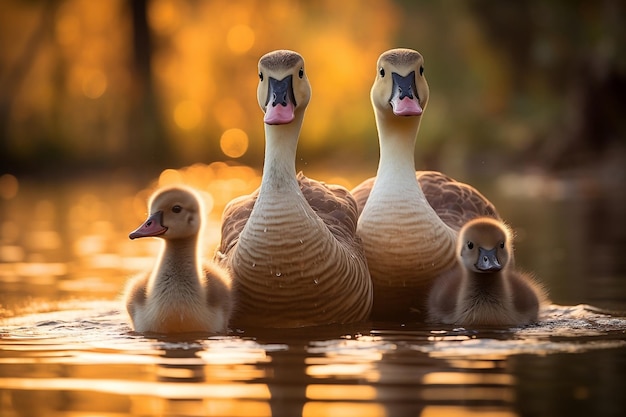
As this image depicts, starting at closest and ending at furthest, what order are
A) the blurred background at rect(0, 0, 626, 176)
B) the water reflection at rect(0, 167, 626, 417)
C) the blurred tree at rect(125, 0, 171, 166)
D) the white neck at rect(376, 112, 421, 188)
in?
1. the water reflection at rect(0, 167, 626, 417)
2. the white neck at rect(376, 112, 421, 188)
3. the blurred background at rect(0, 0, 626, 176)
4. the blurred tree at rect(125, 0, 171, 166)

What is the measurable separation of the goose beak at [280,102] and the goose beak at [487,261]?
1367mm

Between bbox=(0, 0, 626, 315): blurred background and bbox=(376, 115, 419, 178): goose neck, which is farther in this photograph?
bbox=(0, 0, 626, 315): blurred background

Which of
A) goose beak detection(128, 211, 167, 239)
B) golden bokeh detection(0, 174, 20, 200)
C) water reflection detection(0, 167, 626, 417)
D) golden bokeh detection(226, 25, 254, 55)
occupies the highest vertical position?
golden bokeh detection(226, 25, 254, 55)

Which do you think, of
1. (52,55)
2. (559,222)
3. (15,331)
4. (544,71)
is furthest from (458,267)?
(52,55)

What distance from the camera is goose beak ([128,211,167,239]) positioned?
7.38 m

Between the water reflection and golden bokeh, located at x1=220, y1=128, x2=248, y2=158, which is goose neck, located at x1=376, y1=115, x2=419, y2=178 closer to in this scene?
the water reflection

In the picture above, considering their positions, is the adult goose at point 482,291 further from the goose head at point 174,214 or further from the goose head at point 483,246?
the goose head at point 174,214

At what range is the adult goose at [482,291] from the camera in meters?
7.68

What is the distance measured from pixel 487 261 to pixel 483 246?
0.14m

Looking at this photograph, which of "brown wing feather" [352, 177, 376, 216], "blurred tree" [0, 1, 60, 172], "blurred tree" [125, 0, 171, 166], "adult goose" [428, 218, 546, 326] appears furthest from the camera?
"blurred tree" [125, 0, 171, 166]

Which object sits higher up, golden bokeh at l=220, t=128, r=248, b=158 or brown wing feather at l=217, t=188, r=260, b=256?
golden bokeh at l=220, t=128, r=248, b=158

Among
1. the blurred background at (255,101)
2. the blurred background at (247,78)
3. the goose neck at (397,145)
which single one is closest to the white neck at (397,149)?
the goose neck at (397,145)

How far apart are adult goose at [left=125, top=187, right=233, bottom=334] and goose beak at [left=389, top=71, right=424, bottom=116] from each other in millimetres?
1410

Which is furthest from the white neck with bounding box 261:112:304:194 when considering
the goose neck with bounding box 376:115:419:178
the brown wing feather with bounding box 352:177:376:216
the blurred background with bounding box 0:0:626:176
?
the blurred background with bounding box 0:0:626:176
